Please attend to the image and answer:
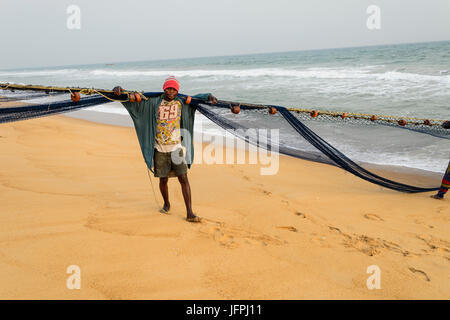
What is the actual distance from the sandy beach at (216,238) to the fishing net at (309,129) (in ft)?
1.85

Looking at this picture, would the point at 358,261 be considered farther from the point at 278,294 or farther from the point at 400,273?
the point at 278,294

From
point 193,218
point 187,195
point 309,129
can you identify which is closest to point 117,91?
point 187,195

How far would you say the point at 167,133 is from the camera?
3129mm

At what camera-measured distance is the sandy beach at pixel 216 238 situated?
2211mm

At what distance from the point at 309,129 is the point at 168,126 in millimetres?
2297

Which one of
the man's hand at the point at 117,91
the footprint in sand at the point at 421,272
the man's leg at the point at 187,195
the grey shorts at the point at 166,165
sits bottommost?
the footprint in sand at the point at 421,272

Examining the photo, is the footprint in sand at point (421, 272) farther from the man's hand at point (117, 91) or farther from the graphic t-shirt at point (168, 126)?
the man's hand at point (117, 91)

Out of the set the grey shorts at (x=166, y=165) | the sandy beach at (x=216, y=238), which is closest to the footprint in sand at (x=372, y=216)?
the sandy beach at (x=216, y=238)

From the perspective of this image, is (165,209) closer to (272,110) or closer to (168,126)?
(168,126)

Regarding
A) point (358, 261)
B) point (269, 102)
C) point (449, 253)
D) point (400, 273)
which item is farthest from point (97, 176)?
point (269, 102)

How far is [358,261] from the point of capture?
2607mm

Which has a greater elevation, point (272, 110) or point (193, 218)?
point (272, 110)

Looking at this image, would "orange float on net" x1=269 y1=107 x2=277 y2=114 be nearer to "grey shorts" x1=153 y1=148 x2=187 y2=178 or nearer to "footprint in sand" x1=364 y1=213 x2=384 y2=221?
"grey shorts" x1=153 y1=148 x2=187 y2=178
